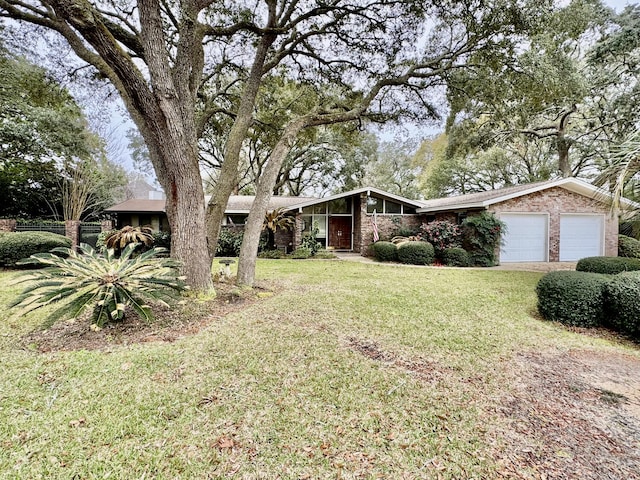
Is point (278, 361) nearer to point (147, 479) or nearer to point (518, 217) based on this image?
point (147, 479)

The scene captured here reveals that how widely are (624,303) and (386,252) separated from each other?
9.04m

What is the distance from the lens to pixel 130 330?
13.2 ft

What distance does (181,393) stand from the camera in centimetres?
261

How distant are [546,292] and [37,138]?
20992 millimetres

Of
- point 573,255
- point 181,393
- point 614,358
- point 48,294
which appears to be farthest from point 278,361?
point 573,255

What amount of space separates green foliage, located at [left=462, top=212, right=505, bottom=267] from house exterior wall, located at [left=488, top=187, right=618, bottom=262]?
75 centimetres

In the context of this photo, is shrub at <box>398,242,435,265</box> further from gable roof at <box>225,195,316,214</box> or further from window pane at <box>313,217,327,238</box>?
gable roof at <box>225,195,316,214</box>

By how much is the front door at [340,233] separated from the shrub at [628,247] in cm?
1229

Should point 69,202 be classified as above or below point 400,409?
above

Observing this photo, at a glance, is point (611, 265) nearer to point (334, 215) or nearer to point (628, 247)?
point (628, 247)

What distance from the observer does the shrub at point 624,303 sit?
416cm

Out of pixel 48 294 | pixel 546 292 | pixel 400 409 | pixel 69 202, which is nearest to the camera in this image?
pixel 400 409

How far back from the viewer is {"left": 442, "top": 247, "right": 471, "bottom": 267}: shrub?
1203cm

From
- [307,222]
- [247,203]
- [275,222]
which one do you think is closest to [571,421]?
[275,222]
